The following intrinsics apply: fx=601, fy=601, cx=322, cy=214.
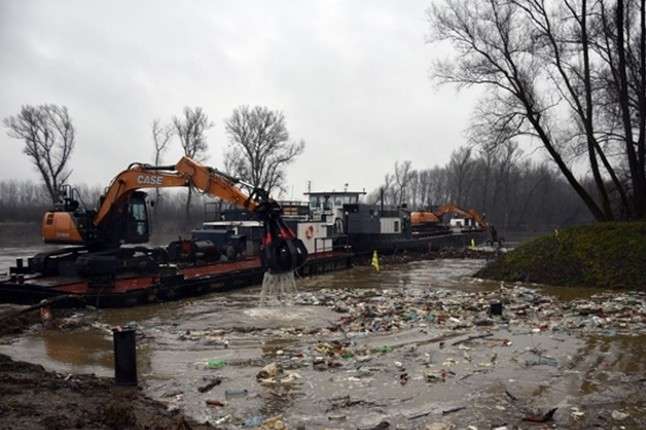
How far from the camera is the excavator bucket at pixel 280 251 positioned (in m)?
12.7

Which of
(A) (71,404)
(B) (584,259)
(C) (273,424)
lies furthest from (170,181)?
(B) (584,259)

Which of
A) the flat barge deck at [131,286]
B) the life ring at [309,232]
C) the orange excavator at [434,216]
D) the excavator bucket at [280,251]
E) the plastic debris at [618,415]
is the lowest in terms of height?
the plastic debris at [618,415]

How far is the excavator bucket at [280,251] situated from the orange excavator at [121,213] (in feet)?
4.80

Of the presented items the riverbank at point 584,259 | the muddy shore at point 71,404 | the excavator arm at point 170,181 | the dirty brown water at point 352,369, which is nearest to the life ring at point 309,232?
the riverbank at point 584,259

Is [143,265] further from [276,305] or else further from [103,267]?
[276,305]

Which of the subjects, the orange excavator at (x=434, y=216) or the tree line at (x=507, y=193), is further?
the tree line at (x=507, y=193)

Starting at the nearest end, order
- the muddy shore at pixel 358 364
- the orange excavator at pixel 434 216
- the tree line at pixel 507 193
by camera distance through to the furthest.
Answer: the muddy shore at pixel 358 364, the orange excavator at pixel 434 216, the tree line at pixel 507 193

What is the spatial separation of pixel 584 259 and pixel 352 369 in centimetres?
1356

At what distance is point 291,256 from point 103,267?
196 inches

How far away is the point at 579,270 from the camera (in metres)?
19.1

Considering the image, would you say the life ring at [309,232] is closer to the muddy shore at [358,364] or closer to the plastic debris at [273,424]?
the muddy shore at [358,364]

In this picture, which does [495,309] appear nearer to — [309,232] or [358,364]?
[358,364]

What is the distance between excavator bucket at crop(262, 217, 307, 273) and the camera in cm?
1270

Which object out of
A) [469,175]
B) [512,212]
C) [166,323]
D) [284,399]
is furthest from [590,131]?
[469,175]
